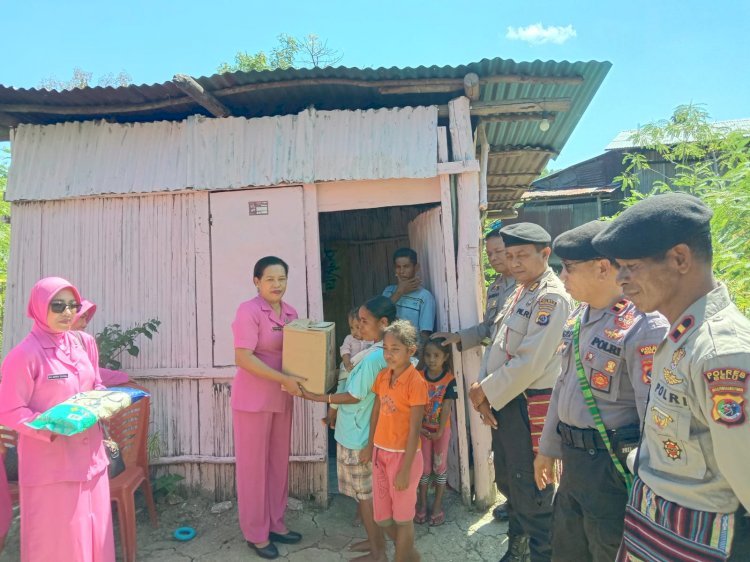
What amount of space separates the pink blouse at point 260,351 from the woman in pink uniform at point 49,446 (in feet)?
3.17

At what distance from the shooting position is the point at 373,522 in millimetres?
3309

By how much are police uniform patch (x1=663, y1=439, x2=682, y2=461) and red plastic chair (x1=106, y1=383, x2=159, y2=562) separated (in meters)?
3.28

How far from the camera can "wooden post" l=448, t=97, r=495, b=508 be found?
4.13 meters

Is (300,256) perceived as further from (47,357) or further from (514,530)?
(514,530)

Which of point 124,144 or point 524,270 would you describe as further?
point 124,144

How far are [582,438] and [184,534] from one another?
→ 3.14 meters

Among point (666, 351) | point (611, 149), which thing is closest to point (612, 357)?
point (666, 351)

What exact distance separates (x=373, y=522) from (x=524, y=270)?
1877 mm

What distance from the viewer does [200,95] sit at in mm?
4094

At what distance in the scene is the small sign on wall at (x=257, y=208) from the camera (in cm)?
441

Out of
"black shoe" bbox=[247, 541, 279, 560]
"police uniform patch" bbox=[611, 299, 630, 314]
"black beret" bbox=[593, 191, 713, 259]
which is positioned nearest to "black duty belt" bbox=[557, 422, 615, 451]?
"police uniform patch" bbox=[611, 299, 630, 314]

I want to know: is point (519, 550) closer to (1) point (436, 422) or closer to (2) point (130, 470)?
(1) point (436, 422)

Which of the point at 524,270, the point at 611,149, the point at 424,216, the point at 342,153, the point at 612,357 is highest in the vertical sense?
the point at 611,149

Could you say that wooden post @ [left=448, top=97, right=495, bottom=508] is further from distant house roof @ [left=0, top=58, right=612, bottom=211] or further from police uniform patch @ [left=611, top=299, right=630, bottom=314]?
police uniform patch @ [left=611, top=299, right=630, bottom=314]
